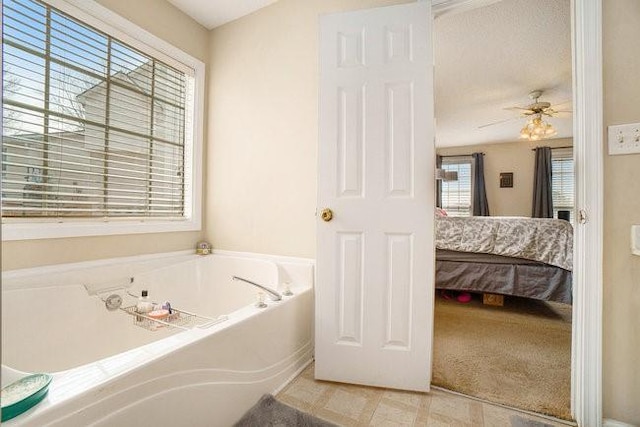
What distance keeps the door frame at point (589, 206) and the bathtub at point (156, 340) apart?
1.37m

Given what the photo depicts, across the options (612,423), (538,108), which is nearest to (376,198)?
(612,423)

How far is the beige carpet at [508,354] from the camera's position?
1.71 m

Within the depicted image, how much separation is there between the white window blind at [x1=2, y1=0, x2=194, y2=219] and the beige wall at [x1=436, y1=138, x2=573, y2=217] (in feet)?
20.5

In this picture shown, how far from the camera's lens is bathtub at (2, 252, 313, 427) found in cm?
102

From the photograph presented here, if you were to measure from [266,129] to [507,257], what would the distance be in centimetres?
247

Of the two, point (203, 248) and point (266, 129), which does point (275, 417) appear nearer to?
point (203, 248)

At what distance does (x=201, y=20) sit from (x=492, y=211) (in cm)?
622

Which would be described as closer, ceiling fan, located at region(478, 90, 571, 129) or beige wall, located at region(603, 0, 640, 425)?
beige wall, located at region(603, 0, 640, 425)

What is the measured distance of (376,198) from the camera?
5.79 feet

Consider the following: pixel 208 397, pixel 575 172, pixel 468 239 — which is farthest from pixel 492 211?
pixel 208 397

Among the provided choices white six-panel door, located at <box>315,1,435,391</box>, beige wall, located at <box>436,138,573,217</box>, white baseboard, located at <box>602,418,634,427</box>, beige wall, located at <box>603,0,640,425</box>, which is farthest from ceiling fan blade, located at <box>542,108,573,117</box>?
white baseboard, located at <box>602,418,634,427</box>

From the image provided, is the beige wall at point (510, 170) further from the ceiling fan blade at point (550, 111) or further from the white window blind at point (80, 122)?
the white window blind at point (80, 122)

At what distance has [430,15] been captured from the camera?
1693mm

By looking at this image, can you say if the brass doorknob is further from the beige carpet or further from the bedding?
the bedding
